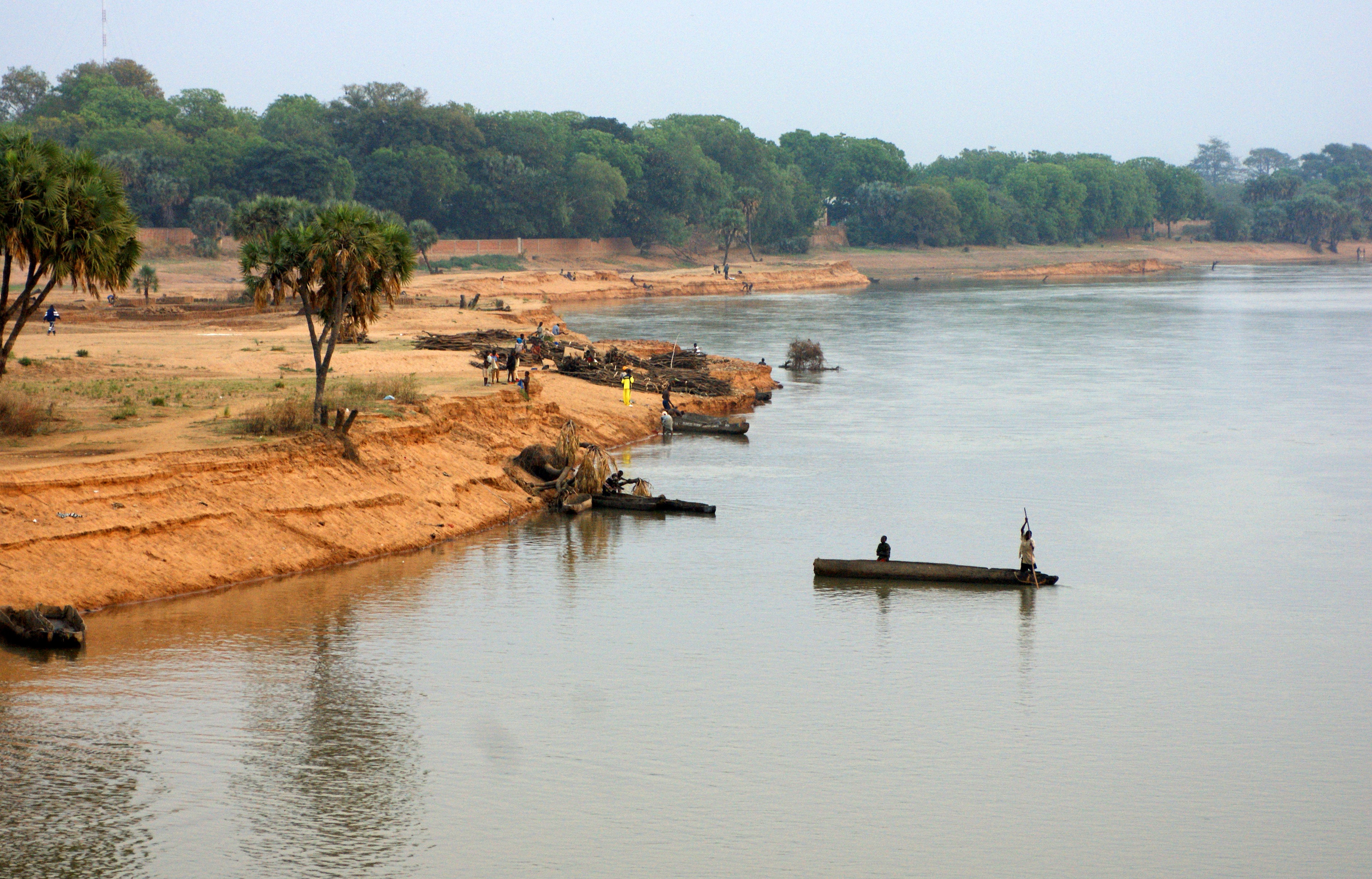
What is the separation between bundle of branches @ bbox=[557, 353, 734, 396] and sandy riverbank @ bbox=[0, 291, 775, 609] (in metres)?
3.01

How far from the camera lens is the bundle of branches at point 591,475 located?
138ft

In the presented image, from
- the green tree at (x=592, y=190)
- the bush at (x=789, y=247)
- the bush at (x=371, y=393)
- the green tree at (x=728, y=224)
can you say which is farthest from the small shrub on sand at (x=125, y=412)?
the bush at (x=789, y=247)

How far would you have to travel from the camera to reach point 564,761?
73.0ft

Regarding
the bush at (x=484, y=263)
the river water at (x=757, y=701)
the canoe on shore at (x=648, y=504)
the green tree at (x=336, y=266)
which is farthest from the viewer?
the bush at (x=484, y=263)

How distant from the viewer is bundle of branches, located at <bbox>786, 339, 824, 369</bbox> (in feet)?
260

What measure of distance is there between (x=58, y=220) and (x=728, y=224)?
148168 mm

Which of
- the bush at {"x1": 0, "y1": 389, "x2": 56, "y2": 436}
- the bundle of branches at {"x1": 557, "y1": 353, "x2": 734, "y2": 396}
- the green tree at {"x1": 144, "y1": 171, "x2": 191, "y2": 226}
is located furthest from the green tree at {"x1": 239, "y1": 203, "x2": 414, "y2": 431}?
the green tree at {"x1": 144, "y1": 171, "x2": 191, "y2": 226}

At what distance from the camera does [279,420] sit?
3709 cm

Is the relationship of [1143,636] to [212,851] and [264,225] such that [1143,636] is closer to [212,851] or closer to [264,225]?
[212,851]

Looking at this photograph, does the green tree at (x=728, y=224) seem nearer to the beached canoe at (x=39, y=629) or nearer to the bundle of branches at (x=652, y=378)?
the bundle of branches at (x=652, y=378)

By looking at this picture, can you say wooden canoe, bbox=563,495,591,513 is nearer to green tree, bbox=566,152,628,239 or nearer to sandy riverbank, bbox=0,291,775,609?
sandy riverbank, bbox=0,291,775,609

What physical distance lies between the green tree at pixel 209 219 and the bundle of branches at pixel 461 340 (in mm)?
63549

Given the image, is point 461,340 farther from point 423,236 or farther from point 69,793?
point 423,236

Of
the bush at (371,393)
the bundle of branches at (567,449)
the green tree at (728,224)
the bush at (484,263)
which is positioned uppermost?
the green tree at (728,224)
